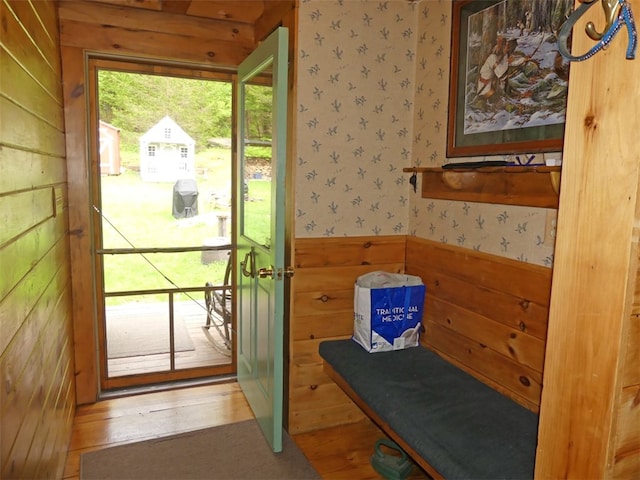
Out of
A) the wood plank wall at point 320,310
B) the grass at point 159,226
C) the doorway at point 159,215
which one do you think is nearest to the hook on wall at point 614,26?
the wood plank wall at point 320,310

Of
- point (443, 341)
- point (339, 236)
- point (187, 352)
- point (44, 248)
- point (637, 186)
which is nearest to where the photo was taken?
point (637, 186)

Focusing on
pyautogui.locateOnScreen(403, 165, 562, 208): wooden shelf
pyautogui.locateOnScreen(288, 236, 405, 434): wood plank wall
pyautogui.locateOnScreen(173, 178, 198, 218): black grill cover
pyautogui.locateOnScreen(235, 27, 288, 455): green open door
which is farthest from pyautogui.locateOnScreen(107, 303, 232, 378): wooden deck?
pyautogui.locateOnScreen(403, 165, 562, 208): wooden shelf

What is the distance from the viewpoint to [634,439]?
31.0 inches

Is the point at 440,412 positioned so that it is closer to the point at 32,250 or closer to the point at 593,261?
the point at 593,261

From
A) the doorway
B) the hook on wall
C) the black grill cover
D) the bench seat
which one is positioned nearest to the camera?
the hook on wall

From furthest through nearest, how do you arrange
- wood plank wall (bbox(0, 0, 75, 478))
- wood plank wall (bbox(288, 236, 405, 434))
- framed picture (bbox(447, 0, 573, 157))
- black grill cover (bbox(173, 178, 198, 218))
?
black grill cover (bbox(173, 178, 198, 218)), wood plank wall (bbox(288, 236, 405, 434)), framed picture (bbox(447, 0, 573, 157)), wood plank wall (bbox(0, 0, 75, 478))

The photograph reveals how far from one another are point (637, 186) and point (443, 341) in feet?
5.66

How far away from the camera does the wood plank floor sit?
2256 mm

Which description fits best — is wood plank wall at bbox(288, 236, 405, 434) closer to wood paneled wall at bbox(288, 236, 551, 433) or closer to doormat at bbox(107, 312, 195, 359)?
wood paneled wall at bbox(288, 236, 551, 433)

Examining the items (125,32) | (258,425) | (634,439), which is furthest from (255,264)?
(634,439)

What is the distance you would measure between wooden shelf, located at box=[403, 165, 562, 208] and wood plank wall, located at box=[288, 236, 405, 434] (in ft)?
1.36

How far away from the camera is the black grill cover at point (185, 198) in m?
2.99

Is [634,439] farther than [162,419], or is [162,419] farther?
[162,419]

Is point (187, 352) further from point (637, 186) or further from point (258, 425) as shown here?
point (637, 186)
